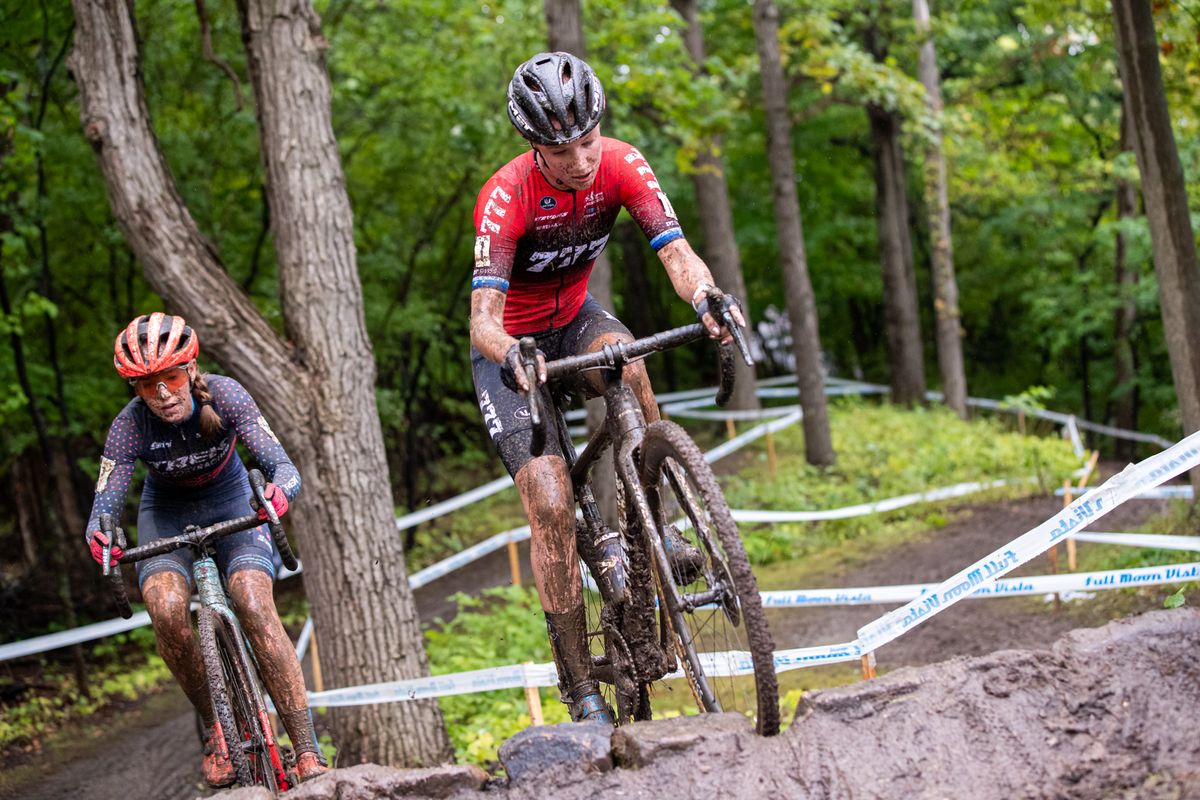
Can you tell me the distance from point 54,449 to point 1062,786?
467 inches

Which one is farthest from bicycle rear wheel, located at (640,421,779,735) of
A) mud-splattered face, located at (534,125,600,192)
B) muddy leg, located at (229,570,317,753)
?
muddy leg, located at (229,570,317,753)

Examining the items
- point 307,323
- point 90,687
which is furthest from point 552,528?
point 90,687

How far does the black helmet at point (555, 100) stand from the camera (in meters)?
4.13

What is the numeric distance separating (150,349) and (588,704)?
245cm

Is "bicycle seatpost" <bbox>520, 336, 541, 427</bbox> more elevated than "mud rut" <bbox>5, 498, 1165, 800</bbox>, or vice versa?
"bicycle seatpost" <bbox>520, 336, 541, 427</bbox>

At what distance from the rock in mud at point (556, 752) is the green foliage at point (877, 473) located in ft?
29.5

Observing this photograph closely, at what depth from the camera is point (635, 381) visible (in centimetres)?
443

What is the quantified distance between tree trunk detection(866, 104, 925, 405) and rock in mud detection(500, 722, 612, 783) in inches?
759

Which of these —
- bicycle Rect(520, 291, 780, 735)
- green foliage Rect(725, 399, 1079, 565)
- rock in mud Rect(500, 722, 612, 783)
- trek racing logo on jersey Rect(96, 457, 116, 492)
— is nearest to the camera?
bicycle Rect(520, 291, 780, 735)

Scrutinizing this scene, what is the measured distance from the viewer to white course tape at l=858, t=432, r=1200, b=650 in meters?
4.86

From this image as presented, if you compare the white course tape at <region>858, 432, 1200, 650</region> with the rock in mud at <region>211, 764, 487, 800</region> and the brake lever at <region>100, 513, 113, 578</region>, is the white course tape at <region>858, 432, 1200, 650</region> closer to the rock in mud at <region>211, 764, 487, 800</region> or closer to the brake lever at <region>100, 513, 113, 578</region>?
the rock in mud at <region>211, 764, 487, 800</region>

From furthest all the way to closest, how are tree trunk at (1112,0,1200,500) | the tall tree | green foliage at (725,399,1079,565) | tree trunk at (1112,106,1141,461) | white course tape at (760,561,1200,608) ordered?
the tall tree, tree trunk at (1112,106,1141,461), green foliage at (725,399,1079,565), tree trunk at (1112,0,1200,500), white course tape at (760,561,1200,608)

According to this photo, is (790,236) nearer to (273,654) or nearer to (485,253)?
(485,253)

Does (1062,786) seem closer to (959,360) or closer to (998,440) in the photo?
(998,440)
